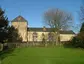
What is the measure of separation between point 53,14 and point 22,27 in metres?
37.2

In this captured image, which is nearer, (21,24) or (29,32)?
(21,24)

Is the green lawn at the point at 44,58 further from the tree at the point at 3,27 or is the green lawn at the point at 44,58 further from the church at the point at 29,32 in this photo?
the church at the point at 29,32

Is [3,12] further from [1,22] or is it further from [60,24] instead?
[60,24]

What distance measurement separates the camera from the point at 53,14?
8656cm

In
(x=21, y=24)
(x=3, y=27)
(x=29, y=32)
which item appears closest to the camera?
(x=3, y=27)

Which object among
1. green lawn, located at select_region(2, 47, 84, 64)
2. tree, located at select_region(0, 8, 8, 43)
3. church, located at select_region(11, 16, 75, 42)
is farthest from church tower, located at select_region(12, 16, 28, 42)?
green lawn, located at select_region(2, 47, 84, 64)

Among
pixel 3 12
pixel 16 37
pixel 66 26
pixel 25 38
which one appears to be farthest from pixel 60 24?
pixel 3 12

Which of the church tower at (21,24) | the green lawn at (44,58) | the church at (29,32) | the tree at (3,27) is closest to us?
the green lawn at (44,58)

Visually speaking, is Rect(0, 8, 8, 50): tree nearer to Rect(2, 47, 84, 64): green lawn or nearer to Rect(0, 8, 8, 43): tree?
Rect(0, 8, 8, 43): tree

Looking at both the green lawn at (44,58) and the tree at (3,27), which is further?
the tree at (3,27)

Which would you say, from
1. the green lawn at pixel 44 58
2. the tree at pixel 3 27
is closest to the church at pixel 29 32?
the tree at pixel 3 27

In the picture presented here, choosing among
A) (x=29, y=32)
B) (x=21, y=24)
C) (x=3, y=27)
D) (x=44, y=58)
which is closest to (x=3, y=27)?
(x=3, y=27)

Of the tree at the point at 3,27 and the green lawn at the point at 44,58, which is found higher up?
the tree at the point at 3,27

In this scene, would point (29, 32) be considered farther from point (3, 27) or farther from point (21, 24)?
point (3, 27)
